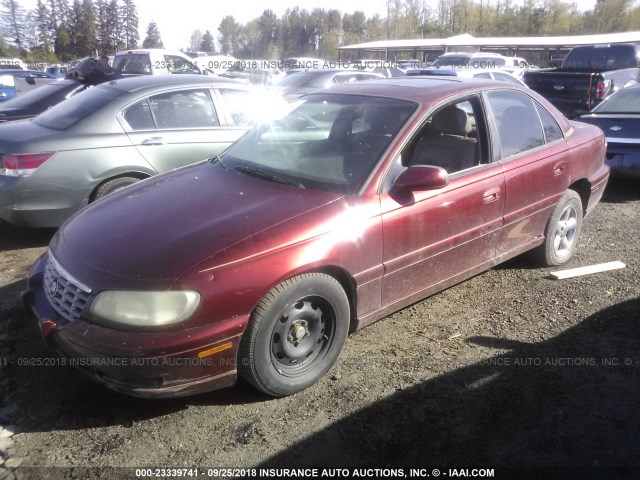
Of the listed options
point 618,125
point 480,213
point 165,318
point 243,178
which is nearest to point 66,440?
point 165,318

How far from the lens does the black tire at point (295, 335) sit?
2.73 meters

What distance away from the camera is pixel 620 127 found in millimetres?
7215

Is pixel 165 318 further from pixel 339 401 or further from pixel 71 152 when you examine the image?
pixel 71 152

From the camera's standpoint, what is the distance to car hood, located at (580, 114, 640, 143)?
276 inches

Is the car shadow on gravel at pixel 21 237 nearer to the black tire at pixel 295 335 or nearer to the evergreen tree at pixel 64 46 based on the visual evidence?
the black tire at pixel 295 335

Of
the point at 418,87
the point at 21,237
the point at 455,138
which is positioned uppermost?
the point at 418,87

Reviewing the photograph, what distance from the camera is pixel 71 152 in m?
4.92

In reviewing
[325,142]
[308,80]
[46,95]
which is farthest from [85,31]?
[325,142]

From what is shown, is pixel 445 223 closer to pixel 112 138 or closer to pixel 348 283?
pixel 348 283

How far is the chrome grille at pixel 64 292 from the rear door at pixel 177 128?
2.51 meters

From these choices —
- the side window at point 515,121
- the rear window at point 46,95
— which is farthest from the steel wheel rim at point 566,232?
the rear window at point 46,95

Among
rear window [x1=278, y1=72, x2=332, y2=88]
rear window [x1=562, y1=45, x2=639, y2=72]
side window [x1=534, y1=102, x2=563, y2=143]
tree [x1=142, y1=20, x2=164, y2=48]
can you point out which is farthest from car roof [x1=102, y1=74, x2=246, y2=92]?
tree [x1=142, y1=20, x2=164, y2=48]

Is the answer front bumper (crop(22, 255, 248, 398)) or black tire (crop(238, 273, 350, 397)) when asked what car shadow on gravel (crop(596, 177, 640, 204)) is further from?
front bumper (crop(22, 255, 248, 398))

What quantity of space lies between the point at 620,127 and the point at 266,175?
5789mm
